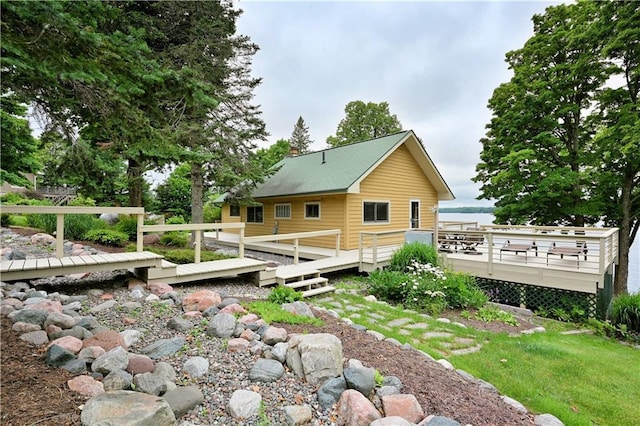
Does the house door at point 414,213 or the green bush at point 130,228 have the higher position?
the house door at point 414,213

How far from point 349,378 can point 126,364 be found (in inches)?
73.4

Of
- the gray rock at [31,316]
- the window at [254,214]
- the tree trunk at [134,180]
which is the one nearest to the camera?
the gray rock at [31,316]

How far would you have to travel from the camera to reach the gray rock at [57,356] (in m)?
2.51

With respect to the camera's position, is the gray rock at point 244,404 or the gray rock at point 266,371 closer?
the gray rock at point 244,404

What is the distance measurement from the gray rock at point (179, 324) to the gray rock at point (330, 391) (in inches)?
71.3

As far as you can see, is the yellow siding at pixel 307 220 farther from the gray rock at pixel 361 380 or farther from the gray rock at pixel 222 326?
the gray rock at pixel 361 380

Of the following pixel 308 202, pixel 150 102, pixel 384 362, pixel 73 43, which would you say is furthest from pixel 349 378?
pixel 308 202

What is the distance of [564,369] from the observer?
3.90 meters

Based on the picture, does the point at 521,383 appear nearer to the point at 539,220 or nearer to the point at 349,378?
the point at 349,378

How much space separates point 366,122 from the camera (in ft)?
93.8

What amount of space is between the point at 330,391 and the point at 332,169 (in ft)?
36.1

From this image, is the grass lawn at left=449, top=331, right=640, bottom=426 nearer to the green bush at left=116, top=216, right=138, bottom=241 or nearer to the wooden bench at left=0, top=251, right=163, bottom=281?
the wooden bench at left=0, top=251, right=163, bottom=281

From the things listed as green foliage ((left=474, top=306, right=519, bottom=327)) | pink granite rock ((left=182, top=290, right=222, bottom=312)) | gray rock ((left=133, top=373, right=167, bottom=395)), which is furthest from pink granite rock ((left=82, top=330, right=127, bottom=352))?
green foliage ((left=474, top=306, right=519, bottom=327))

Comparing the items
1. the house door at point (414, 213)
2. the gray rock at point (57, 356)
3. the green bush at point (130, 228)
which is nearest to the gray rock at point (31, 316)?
the gray rock at point (57, 356)
